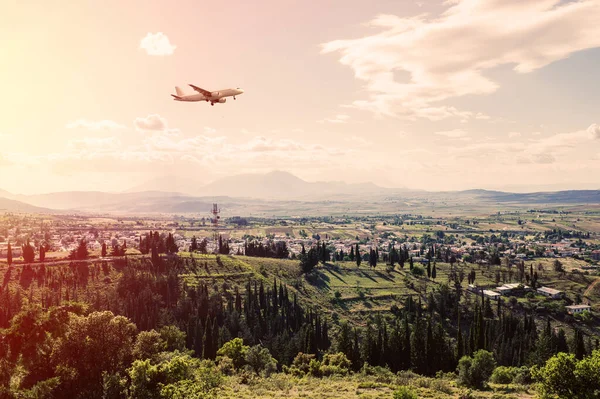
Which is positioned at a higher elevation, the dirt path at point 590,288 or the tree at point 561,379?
the tree at point 561,379

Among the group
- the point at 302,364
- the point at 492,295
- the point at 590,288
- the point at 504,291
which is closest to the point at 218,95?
the point at 302,364

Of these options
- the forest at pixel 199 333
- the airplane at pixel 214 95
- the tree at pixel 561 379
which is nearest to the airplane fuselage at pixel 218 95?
the airplane at pixel 214 95

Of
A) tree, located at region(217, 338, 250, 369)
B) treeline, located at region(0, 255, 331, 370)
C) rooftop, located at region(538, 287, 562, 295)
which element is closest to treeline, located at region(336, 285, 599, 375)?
treeline, located at region(0, 255, 331, 370)

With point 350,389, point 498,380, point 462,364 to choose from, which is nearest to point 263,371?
point 350,389

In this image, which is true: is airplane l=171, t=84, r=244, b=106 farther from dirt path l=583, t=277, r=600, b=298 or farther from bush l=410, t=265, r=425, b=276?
dirt path l=583, t=277, r=600, b=298

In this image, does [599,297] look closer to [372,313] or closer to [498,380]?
[372,313]

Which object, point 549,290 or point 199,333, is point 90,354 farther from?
point 549,290

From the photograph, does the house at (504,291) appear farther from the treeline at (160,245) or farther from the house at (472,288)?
the treeline at (160,245)

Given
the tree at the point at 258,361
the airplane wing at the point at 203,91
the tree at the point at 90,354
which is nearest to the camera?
the tree at the point at 90,354

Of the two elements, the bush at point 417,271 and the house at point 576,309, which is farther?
the bush at point 417,271
